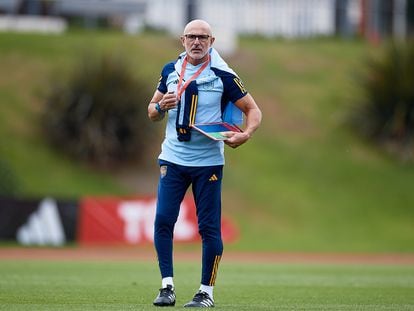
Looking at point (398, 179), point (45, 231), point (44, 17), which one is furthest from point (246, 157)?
point (44, 17)

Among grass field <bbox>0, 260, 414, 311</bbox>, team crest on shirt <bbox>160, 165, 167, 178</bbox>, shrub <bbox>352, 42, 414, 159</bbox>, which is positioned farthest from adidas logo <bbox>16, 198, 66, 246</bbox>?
team crest on shirt <bbox>160, 165, 167, 178</bbox>

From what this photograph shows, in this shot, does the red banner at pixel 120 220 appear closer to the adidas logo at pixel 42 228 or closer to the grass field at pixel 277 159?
the adidas logo at pixel 42 228

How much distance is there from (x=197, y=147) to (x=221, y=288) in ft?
9.80

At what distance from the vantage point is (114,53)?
33281mm

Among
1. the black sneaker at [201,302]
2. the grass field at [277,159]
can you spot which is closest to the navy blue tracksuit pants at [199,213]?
the black sneaker at [201,302]

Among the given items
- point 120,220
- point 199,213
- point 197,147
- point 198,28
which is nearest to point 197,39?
point 198,28

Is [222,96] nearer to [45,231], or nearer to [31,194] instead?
[45,231]

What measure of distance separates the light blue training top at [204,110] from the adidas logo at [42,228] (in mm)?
15874

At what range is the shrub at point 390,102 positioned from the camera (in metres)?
32.9

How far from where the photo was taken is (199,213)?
9484mm

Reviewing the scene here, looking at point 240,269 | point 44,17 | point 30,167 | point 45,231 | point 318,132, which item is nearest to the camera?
point 240,269

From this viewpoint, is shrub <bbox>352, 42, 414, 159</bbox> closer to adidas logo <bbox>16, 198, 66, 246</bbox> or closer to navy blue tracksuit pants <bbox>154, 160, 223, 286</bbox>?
adidas logo <bbox>16, 198, 66, 246</bbox>

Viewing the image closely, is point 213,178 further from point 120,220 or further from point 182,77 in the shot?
point 120,220

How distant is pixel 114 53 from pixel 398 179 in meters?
9.88
